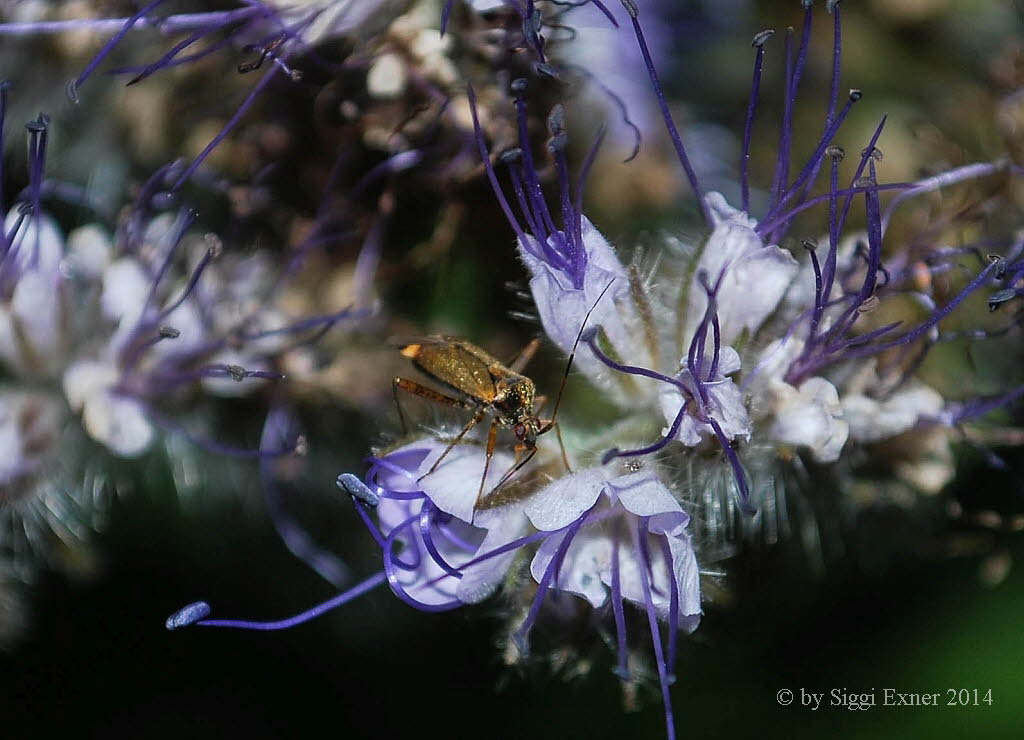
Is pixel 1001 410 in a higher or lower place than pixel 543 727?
higher

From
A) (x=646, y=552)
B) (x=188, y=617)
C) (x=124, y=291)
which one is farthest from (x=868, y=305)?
(x=124, y=291)

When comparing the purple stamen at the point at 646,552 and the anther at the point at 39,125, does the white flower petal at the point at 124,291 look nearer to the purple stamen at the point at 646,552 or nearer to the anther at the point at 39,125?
the anther at the point at 39,125

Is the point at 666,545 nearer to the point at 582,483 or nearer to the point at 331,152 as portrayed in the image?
the point at 582,483

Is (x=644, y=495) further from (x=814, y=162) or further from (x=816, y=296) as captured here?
(x=814, y=162)

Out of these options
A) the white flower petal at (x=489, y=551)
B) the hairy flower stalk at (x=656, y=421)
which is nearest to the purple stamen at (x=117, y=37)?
the hairy flower stalk at (x=656, y=421)

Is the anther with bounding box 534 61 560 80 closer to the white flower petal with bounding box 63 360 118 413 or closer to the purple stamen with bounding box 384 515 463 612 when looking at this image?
the purple stamen with bounding box 384 515 463 612

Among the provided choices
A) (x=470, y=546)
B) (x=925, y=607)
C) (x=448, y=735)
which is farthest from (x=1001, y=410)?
(x=448, y=735)
